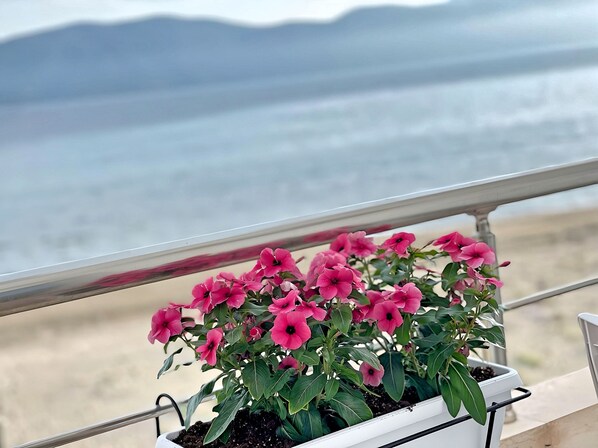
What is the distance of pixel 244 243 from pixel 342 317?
1.03ft

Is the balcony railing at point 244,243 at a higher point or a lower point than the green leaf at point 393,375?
higher

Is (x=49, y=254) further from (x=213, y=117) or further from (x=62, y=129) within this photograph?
(x=213, y=117)

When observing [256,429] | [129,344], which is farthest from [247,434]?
[129,344]

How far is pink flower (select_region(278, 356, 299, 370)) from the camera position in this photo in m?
1.03

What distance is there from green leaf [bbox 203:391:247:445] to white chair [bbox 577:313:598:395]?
1.55 feet

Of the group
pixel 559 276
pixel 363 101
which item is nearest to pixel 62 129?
pixel 363 101

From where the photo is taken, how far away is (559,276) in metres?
13.0

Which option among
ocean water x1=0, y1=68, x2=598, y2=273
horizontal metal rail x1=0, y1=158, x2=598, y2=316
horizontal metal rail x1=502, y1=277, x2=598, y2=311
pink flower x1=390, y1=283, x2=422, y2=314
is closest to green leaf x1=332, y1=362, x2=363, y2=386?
pink flower x1=390, y1=283, x2=422, y2=314

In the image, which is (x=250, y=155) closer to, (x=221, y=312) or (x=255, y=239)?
(x=255, y=239)

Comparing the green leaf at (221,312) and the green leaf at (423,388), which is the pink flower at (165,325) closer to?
the green leaf at (221,312)

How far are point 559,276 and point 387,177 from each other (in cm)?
403

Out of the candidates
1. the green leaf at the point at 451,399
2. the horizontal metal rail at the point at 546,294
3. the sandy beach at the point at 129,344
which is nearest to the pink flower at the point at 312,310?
the green leaf at the point at 451,399

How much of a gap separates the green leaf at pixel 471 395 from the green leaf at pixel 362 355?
0.12 metres

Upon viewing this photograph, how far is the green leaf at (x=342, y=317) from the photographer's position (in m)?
0.97
